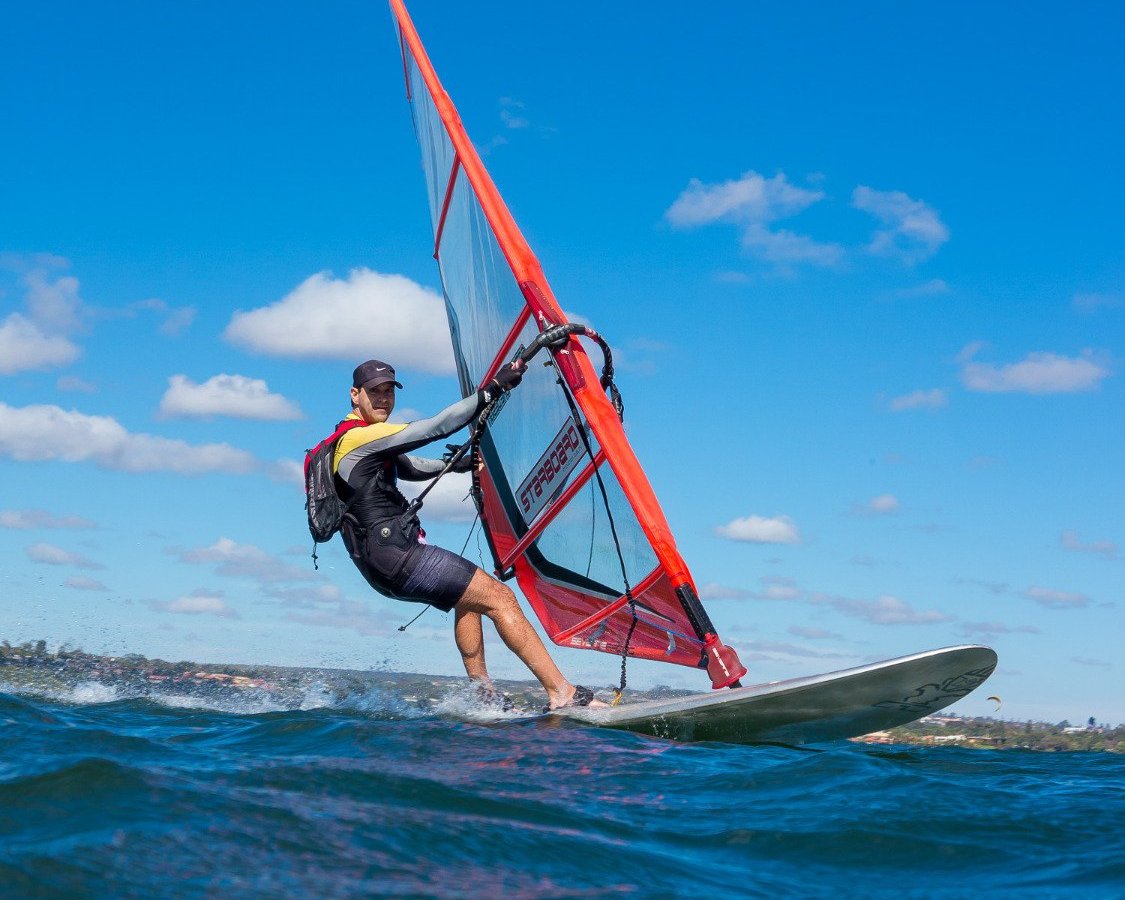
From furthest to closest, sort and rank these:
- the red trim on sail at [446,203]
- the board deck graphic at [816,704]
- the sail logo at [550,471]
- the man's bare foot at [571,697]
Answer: the red trim on sail at [446,203] < the sail logo at [550,471] < the man's bare foot at [571,697] < the board deck graphic at [816,704]

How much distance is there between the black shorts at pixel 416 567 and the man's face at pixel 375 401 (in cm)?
69

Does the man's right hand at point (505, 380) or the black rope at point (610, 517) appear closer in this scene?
the man's right hand at point (505, 380)

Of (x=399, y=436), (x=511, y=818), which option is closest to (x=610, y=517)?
(x=399, y=436)

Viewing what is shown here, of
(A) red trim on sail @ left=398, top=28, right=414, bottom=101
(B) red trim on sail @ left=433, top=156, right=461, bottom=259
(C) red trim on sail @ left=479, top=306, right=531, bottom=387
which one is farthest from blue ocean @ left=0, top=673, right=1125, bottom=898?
(A) red trim on sail @ left=398, top=28, right=414, bottom=101

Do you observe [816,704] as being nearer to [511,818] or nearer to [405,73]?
[511,818]

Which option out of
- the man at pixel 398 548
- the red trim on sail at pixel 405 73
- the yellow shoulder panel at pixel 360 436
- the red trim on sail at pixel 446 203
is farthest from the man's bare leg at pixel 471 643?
the red trim on sail at pixel 405 73

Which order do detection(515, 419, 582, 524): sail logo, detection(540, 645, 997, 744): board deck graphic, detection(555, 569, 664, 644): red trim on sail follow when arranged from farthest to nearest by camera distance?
detection(515, 419, 582, 524): sail logo → detection(555, 569, 664, 644): red trim on sail → detection(540, 645, 997, 744): board deck graphic

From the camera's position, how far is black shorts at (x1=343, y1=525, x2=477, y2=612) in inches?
246

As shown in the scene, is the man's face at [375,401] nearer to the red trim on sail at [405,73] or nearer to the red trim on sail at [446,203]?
the red trim on sail at [446,203]

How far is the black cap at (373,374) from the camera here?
6.39 meters

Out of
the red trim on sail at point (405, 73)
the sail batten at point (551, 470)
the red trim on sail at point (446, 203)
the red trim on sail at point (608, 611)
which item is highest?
the red trim on sail at point (405, 73)

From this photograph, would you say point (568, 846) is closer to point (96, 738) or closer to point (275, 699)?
point (96, 738)

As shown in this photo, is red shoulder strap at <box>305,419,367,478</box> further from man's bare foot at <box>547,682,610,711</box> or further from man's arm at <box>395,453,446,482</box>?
man's bare foot at <box>547,682,610,711</box>

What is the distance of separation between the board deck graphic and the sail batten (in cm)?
34
